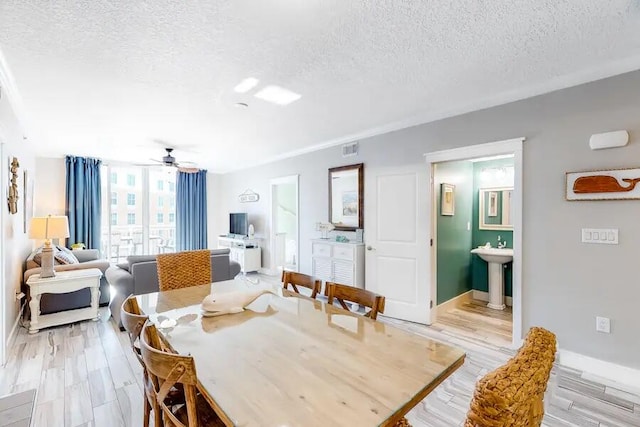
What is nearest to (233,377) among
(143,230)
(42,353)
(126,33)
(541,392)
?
(541,392)

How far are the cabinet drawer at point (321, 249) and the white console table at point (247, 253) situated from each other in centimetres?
224

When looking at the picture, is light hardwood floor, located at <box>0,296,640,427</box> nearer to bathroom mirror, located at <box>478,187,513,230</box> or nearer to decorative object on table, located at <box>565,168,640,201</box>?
decorative object on table, located at <box>565,168,640,201</box>

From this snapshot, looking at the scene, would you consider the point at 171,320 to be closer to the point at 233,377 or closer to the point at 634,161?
the point at 233,377

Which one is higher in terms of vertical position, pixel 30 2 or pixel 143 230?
pixel 30 2

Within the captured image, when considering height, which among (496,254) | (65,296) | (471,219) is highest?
(471,219)

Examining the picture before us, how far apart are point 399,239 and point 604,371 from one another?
2.12 meters

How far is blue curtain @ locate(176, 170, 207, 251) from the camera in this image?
292 inches

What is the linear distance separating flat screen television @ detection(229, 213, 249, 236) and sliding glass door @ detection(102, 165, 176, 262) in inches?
64.9

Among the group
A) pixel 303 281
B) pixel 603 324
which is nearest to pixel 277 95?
pixel 303 281

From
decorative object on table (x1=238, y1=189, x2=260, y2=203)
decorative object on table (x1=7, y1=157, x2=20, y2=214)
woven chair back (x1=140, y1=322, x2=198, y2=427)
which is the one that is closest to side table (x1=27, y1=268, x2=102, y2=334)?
decorative object on table (x1=7, y1=157, x2=20, y2=214)

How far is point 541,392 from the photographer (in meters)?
0.73

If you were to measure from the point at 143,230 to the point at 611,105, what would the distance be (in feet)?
26.4

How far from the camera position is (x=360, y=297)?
1.78m

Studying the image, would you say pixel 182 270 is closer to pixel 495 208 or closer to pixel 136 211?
pixel 495 208
